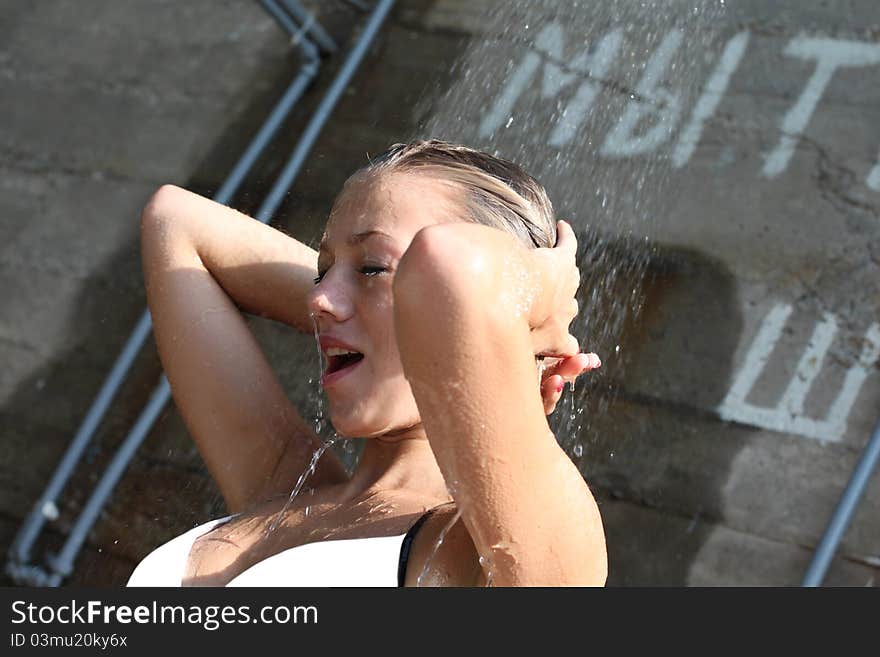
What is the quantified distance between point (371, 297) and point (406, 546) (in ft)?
0.94

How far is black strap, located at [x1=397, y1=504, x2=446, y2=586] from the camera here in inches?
49.6

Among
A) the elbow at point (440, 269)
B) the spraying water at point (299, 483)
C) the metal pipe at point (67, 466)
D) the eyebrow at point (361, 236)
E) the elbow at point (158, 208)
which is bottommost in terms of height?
the metal pipe at point (67, 466)

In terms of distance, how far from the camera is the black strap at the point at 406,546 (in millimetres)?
1261

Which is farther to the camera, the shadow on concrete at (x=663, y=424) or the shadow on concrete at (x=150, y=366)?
the shadow on concrete at (x=150, y=366)

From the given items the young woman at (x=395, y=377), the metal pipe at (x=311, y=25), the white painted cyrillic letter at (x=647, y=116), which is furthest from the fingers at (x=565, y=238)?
the metal pipe at (x=311, y=25)

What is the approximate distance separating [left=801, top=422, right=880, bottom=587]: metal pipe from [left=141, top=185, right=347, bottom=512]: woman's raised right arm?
131 cm

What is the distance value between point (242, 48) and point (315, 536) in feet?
9.75

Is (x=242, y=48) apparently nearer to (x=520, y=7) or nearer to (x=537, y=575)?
(x=520, y=7)

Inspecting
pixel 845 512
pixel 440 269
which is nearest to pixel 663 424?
pixel 845 512

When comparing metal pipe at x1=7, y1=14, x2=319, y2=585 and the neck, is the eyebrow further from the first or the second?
metal pipe at x1=7, y1=14, x2=319, y2=585

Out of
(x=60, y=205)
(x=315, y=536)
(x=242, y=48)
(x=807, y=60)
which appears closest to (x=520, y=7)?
(x=807, y=60)

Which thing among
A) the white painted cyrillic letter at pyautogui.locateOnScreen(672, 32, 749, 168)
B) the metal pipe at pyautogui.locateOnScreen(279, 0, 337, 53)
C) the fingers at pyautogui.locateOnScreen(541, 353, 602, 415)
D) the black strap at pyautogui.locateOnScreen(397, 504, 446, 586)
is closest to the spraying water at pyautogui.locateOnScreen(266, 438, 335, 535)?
the black strap at pyautogui.locateOnScreen(397, 504, 446, 586)

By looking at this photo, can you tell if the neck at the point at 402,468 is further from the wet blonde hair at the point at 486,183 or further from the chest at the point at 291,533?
the wet blonde hair at the point at 486,183

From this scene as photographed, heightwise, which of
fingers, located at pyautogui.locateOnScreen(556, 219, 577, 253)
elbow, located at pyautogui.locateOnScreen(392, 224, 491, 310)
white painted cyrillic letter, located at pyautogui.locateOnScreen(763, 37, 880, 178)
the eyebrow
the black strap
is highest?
white painted cyrillic letter, located at pyautogui.locateOnScreen(763, 37, 880, 178)
